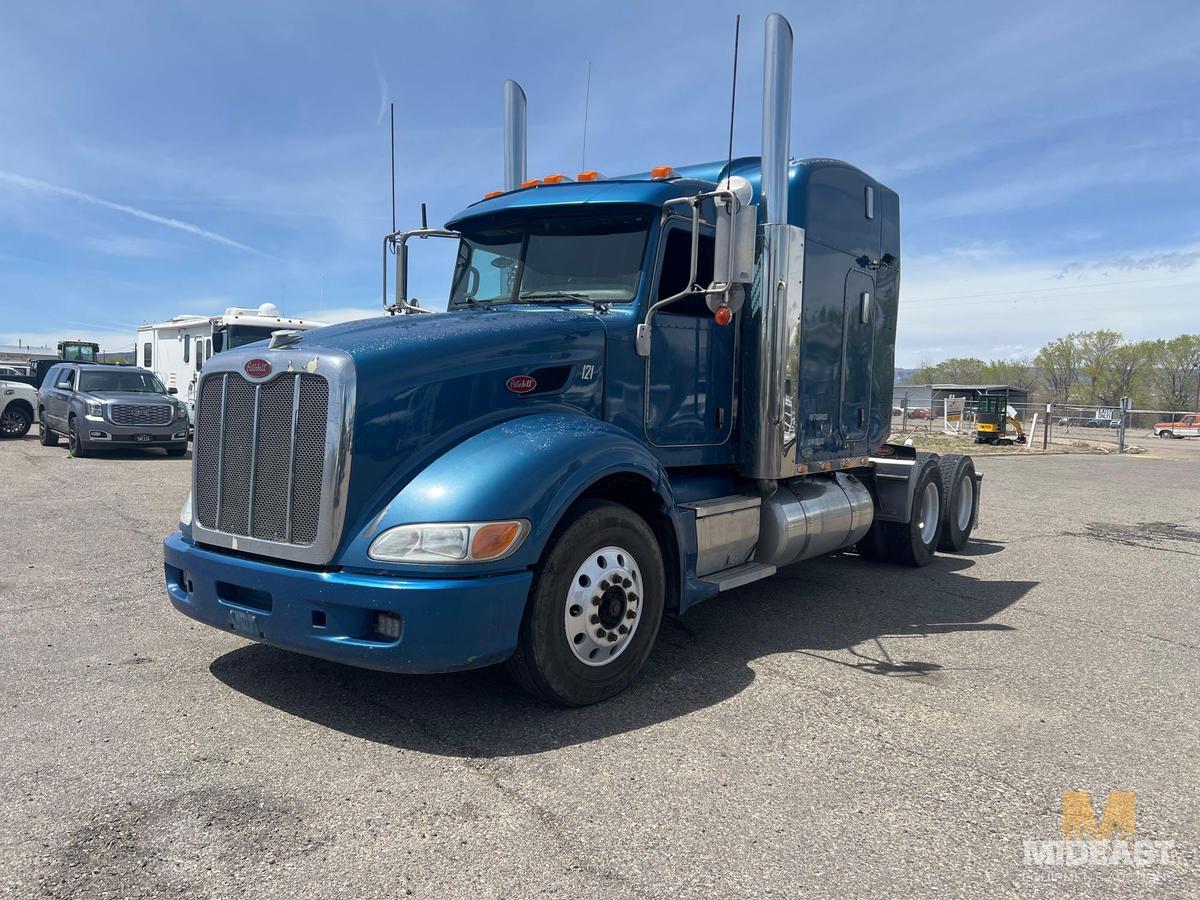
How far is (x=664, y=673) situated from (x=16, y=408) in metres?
21.4

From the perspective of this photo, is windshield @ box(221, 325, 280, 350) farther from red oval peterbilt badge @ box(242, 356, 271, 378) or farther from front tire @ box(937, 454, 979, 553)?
red oval peterbilt badge @ box(242, 356, 271, 378)

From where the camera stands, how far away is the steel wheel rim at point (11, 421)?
20.7 m

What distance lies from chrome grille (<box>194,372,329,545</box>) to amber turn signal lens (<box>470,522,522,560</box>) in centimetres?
72

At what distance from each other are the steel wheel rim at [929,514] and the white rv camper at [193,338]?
1215 centimetres

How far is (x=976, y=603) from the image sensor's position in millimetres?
6789

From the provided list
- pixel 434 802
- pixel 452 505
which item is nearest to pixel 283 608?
pixel 452 505

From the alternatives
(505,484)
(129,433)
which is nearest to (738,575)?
(505,484)

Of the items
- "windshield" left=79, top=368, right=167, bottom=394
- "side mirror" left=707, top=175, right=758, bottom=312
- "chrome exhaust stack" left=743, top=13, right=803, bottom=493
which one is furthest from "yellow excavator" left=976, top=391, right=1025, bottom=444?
"side mirror" left=707, top=175, right=758, bottom=312

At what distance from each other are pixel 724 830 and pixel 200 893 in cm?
170

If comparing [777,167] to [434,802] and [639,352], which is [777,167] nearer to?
[639,352]

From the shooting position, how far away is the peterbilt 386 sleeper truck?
375 cm

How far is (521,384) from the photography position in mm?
4406

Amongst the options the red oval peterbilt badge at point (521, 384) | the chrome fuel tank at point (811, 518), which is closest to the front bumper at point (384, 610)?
the red oval peterbilt badge at point (521, 384)

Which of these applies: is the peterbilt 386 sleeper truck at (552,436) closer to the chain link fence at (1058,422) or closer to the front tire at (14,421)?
the front tire at (14,421)
